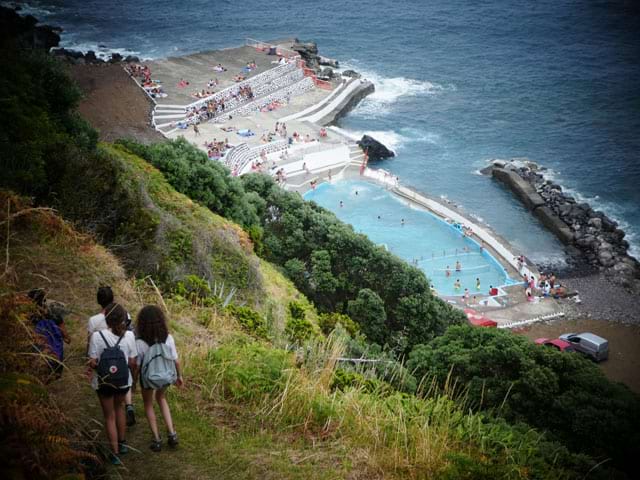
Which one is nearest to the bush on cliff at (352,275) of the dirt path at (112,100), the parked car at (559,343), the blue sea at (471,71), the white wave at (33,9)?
the parked car at (559,343)

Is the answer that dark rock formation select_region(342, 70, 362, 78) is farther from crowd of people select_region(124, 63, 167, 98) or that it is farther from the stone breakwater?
crowd of people select_region(124, 63, 167, 98)

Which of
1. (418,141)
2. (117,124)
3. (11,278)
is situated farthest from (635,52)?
(11,278)

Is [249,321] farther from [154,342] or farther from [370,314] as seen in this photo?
[370,314]

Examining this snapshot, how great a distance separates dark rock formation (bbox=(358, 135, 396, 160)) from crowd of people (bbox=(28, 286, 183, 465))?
38.5m

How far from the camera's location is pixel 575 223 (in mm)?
38188

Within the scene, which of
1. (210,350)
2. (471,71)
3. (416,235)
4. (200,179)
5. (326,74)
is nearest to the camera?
(210,350)

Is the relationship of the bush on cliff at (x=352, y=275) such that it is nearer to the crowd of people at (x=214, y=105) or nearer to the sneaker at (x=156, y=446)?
the sneaker at (x=156, y=446)

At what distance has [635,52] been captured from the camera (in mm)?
66000

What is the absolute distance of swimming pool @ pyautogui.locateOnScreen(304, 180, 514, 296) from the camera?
3278cm

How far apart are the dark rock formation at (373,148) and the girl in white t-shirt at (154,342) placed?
3854 centimetres

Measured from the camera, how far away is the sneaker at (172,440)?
6645mm

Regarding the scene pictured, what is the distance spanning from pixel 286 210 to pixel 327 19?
191 feet

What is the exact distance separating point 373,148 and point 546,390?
108 ft

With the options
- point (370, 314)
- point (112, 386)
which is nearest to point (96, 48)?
point (370, 314)
